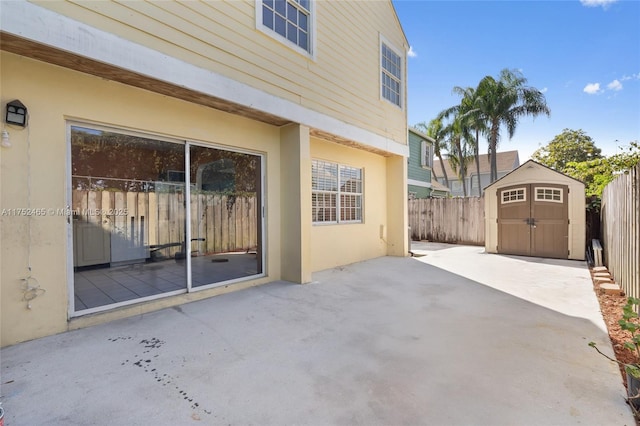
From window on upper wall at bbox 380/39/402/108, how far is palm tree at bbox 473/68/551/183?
1272cm

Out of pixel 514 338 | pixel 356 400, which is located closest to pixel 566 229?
pixel 514 338

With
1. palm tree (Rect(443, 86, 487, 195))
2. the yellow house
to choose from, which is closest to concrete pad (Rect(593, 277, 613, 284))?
the yellow house

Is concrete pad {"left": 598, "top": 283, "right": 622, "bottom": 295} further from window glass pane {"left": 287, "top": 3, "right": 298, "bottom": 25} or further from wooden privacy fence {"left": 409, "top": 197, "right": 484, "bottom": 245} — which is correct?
Result: window glass pane {"left": 287, "top": 3, "right": 298, "bottom": 25}

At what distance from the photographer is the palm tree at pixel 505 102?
659 inches

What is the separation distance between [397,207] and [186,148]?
568 cm

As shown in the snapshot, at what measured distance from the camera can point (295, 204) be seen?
4906 mm

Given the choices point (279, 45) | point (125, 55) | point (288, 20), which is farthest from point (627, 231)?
point (125, 55)

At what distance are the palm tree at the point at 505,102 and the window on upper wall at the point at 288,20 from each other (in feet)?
53.9

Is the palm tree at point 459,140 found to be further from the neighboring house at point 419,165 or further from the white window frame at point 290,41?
the white window frame at point 290,41

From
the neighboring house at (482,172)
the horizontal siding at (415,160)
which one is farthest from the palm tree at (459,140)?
the horizontal siding at (415,160)

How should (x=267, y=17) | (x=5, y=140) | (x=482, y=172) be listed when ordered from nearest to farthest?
(x=5, y=140) → (x=267, y=17) → (x=482, y=172)

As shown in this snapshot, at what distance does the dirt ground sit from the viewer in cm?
232

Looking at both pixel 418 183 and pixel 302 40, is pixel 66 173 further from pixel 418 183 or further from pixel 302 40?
pixel 418 183

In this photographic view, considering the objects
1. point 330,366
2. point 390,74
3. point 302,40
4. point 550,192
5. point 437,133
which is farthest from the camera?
point 437,133
